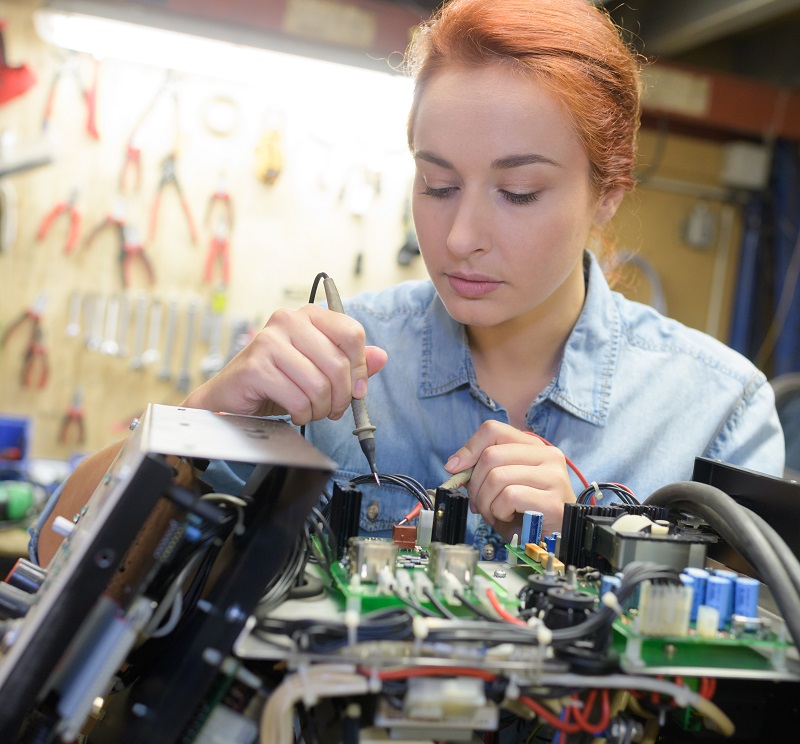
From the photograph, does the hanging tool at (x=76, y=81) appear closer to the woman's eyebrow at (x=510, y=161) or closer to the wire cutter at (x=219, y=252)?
the wire cutter at (x=219, y=252)

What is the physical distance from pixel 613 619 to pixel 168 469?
323mm

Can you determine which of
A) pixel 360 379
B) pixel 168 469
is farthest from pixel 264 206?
pixel 168 469

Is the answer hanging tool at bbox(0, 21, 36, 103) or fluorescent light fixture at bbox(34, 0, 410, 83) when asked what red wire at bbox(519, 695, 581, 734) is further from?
hanging tool at bbox(0, 21, 36, 103)

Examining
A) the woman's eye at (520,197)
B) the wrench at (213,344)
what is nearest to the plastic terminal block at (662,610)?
the woman's eye at (520,197)

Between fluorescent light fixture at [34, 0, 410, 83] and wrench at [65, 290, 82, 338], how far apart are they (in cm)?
74

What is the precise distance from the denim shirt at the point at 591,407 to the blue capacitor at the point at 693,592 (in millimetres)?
542

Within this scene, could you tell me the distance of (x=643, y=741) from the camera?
65 cm

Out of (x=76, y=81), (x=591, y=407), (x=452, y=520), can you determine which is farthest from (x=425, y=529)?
(x=76, y=81)

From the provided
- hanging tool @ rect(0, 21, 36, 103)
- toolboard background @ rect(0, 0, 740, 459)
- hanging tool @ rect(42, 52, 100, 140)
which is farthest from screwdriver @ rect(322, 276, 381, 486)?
hanging tool @ rect(0, 21, 36, 103)

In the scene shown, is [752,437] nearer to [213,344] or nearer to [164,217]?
[213,344]

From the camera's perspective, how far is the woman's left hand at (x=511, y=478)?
0.88 metres

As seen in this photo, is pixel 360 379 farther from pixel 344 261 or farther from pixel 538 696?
pixel 344 261

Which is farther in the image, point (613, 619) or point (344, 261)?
point (344, 261)

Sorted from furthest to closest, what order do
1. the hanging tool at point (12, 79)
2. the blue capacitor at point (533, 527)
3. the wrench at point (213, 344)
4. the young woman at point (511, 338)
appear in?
1. the wrench at point (213, 344)
2. the hanging tool at point (12, 79)
3. the young woman at point (511, 338)
4. the blue capacitor at point (533, 527)
